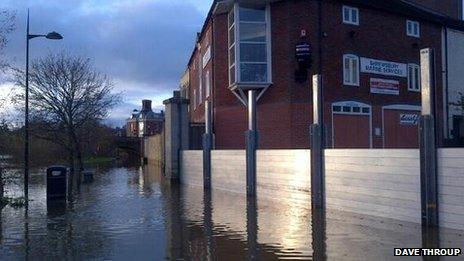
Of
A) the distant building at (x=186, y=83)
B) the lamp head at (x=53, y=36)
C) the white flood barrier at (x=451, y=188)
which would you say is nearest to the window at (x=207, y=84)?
the lamp head at (x=53, y=36)

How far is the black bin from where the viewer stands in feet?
57.6

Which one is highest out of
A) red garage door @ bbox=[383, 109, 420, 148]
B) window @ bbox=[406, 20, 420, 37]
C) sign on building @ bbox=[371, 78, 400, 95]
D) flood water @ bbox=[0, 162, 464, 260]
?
window @ bbox=[406, 20, 420, 37]

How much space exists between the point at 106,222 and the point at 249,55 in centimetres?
1578

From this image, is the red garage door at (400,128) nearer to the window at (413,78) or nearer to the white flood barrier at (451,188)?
the window at (413,78)

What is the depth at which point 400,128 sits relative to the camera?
30.1 m

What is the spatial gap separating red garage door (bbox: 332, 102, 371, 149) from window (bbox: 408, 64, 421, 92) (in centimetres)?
376

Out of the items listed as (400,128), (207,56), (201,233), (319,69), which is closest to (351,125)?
(319,69)

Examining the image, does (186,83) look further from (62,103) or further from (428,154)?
(428,154)

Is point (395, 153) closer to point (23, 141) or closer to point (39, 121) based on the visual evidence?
point (23, 141)

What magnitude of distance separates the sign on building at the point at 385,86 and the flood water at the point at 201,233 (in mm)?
15076

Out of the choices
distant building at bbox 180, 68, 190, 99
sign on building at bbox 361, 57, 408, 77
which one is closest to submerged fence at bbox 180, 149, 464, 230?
sign on building at bbox 361, 57, 408, 77

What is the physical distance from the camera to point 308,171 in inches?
591

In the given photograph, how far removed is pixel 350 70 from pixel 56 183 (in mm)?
16101

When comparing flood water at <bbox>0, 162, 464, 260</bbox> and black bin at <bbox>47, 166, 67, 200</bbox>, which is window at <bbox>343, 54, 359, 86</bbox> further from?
black bin at <bbox>47, 166, 67, 200</bbox>
